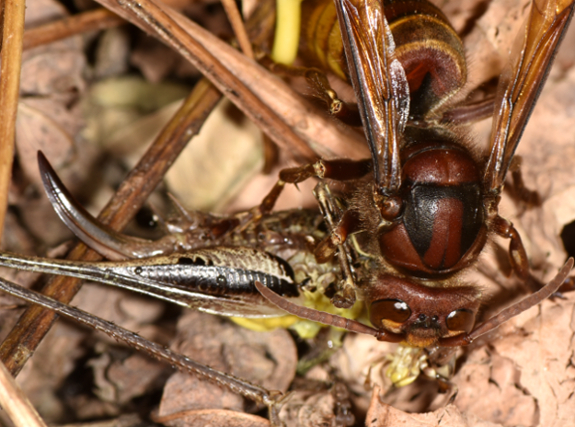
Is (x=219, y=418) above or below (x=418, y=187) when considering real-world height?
below

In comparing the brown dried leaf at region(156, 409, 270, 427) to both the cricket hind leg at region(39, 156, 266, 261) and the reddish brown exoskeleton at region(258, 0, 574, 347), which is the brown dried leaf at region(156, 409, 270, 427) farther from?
the cricket hind leg at region(39, 156, 266, 261)

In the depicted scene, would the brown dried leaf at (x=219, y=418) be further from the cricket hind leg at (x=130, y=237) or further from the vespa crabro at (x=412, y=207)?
the cricket hind leg at (x=130, y=237)

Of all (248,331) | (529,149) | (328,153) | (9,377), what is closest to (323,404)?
(248,331)

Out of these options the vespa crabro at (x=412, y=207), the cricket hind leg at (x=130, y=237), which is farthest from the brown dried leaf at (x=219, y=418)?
the cricket hind leg at (x=130, y=237)

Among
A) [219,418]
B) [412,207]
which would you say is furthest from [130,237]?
[412,207]

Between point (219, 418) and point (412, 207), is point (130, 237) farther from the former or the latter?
point (412, 207)

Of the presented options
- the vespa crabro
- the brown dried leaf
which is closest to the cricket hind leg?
the vespa crabro

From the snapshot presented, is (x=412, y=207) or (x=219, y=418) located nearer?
(x=412, y=207)

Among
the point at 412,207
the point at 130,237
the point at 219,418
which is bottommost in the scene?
the point at 219,418
